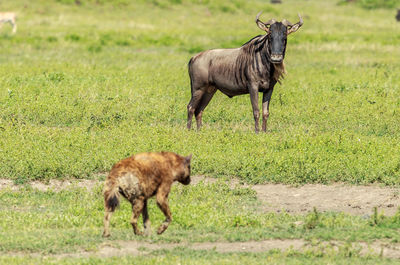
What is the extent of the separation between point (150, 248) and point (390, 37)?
27414 millimetres

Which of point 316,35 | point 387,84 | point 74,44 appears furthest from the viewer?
point 316,35

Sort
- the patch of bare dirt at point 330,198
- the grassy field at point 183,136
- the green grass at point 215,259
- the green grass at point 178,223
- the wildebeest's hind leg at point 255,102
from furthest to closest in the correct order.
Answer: the wildebeest's hind leg at point 255,102 → the patch of bare dirt at point 330,198 → the grassy field at point 183,136 → the green grass at point 178,223 → the green grass at point 215,259

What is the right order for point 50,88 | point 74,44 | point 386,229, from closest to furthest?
point 386,229, point 50,88, point 74,44

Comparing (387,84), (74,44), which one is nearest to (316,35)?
(74,44)

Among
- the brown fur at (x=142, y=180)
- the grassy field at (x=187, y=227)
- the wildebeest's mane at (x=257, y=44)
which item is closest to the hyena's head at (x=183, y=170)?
the brown fur at (x=142, y=180)

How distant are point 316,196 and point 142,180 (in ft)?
12.7

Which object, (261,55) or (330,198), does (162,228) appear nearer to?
(330,198)

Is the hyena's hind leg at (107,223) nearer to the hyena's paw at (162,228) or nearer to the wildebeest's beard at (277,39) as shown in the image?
the hyena's paw at (162,228)

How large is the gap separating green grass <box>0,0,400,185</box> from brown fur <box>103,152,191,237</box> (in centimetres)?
338

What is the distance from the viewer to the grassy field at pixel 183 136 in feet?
29.0

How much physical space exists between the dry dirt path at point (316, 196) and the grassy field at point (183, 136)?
0.66 ft

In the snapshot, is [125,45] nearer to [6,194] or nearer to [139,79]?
[139,79]

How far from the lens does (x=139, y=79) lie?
21016 mm

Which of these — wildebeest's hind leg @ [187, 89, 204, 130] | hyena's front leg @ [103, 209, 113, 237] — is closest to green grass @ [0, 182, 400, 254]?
hyena's front leg @ [103, 209, 113, 237]
